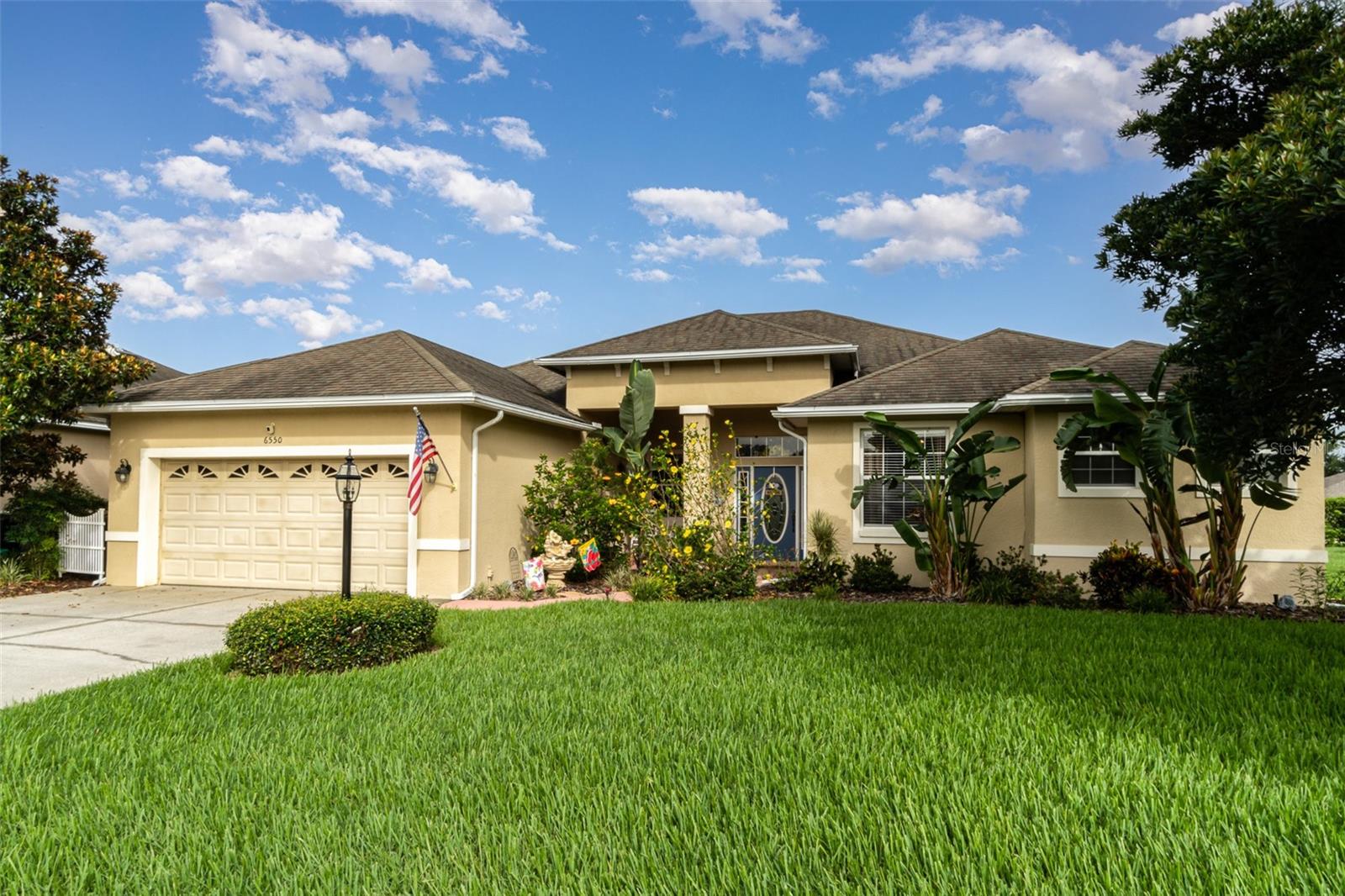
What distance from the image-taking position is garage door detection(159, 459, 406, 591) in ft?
38.1

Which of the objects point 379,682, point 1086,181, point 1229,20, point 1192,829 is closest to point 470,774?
point 379,682

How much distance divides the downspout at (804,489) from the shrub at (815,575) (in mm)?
411

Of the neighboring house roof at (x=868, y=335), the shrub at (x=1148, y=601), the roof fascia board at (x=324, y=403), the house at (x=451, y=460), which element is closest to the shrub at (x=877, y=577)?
the house at (x=451, y=460)

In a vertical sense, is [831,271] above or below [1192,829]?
above

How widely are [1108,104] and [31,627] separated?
56.2 ft

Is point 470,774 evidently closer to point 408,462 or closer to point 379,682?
point 379,682

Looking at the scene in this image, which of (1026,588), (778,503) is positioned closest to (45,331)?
(778,503)

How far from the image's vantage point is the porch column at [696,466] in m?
13.1

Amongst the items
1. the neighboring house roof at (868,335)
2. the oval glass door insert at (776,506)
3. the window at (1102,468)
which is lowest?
the oval glass door insert at (776,506)

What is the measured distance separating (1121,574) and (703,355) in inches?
334

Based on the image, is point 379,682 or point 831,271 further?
point 831,271

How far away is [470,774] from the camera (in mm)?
3916

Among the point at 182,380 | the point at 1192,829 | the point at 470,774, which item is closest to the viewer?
the point at 1192,829

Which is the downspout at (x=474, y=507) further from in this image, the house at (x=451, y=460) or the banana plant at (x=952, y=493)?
the banana plant at (x=952, y=493)
